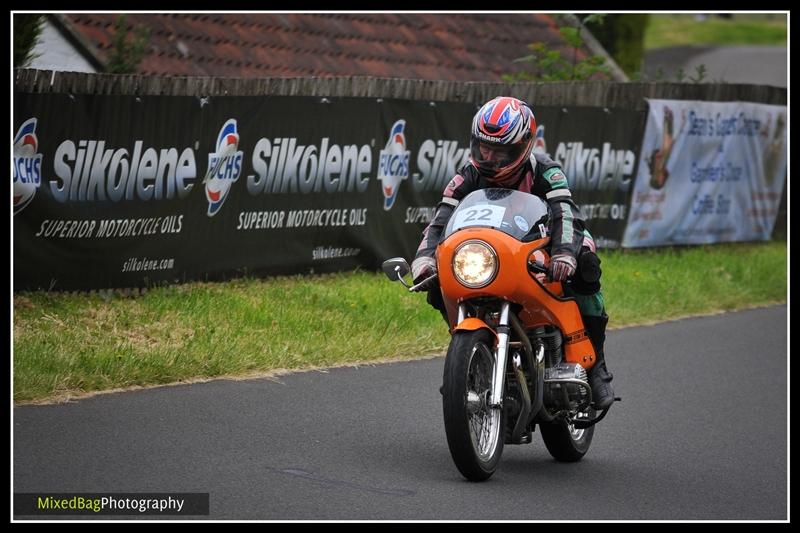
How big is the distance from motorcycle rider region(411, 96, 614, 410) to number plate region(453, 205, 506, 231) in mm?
257

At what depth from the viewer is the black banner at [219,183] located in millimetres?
10484

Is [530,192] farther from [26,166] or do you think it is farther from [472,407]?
[26,166]

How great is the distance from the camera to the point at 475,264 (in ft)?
21.6

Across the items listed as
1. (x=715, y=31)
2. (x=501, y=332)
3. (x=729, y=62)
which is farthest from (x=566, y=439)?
(x=715, y=31)

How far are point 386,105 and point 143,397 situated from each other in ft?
19.2

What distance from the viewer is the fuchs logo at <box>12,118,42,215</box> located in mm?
10164

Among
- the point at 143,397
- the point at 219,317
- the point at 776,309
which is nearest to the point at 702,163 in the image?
the point at 776,309

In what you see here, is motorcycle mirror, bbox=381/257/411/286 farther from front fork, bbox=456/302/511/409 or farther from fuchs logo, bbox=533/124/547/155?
fuchs logo, bbox=533/124/547/155

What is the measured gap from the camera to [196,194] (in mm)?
11672

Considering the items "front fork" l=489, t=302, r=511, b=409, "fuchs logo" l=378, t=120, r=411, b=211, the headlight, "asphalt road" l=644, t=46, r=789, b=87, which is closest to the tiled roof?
"fuchs logo" l=378, t=120, r=411, b=211

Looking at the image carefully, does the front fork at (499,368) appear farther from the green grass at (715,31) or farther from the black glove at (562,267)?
the green grass at (715,31)

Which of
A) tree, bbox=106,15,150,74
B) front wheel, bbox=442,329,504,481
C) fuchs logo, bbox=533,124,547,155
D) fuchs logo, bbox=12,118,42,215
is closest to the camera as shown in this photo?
front wheel, bbox=442,329,504,481

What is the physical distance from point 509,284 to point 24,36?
7718 millimetres

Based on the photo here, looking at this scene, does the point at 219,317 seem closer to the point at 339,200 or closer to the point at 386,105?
the point at 339,200
